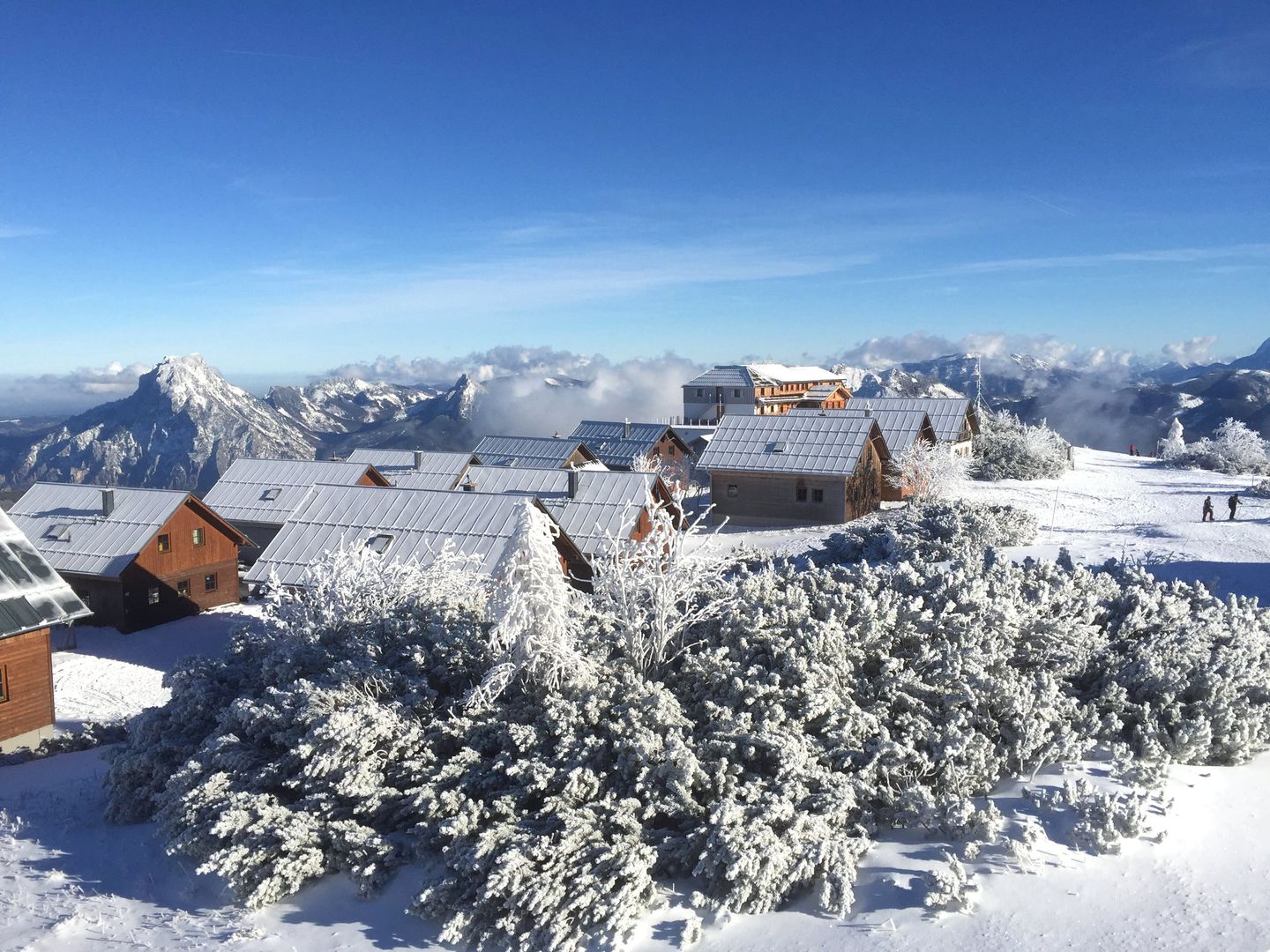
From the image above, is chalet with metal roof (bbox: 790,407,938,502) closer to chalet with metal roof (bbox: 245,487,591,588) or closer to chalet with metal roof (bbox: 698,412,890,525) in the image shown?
chalet with metal roof (bbox: 698,412,890,525)

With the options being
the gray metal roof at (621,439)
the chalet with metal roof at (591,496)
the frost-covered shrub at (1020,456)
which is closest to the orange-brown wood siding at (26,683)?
the chalet with metal roof at (591,496)

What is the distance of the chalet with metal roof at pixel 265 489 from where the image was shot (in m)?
34.8

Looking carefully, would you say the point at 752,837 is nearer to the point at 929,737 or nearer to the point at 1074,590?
the point at 929,737

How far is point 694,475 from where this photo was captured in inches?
2136

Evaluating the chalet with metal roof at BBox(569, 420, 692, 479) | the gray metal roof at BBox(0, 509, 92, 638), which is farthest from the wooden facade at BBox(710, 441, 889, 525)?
the gray metal roof at BBox(0, 509, 92, 638)

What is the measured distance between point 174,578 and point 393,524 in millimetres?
8521

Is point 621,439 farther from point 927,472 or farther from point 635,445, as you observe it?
point 927,472

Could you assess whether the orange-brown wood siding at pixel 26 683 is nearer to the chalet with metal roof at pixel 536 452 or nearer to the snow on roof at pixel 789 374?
the chalet with metal roof at pixel 536 452

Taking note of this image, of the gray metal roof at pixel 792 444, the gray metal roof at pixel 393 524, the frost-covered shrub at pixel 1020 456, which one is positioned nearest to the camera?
the gray metal roof at pixel 393 524

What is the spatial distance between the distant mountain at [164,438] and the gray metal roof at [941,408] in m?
135

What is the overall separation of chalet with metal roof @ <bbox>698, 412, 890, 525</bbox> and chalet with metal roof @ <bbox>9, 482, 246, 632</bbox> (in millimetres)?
20107

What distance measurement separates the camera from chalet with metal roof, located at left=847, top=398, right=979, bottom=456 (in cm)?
4556

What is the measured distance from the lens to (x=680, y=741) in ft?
31.7

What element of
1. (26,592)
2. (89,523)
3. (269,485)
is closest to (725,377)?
(269,485)
